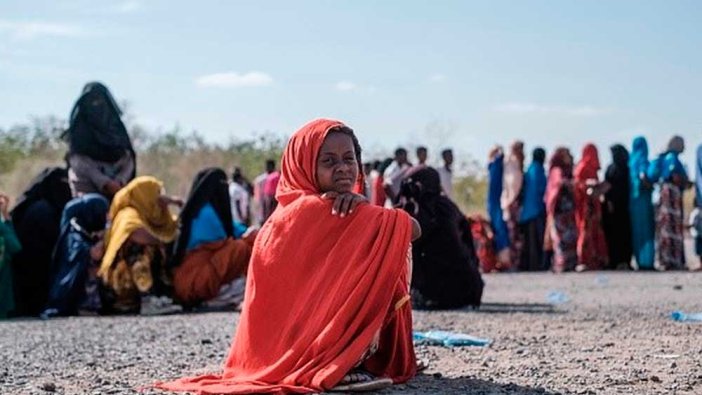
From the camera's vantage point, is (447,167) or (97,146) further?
(447,167)

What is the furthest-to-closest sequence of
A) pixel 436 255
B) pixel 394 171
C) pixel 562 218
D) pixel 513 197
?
pixel 513 197 → pixel 562 218 → pixel 394 171 → pixel 436 255

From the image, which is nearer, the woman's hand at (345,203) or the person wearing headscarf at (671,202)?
the woman's hand at (345,203)

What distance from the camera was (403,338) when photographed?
594 cm

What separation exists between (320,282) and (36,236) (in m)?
7.50

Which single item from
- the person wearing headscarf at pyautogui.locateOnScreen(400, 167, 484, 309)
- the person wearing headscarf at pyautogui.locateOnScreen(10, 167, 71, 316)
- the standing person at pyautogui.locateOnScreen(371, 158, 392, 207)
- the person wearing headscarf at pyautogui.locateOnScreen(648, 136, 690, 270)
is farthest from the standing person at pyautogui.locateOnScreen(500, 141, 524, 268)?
the person wearing headscarf at pyautogui.locateOnScreen(10, 167, 71, 316)

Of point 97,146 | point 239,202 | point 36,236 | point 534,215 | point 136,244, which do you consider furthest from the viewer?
point 239,202

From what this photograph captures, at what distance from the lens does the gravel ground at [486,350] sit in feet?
19.9

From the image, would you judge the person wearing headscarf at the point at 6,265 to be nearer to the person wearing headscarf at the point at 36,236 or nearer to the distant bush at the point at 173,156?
the person wearing headscarf at the point at 36,236

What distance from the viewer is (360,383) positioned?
5484 mm

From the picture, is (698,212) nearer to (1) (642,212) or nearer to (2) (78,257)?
(1) (642,212)

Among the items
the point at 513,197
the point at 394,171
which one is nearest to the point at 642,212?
the point at 513,197

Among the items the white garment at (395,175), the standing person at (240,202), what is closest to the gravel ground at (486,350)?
the white garment at (395,175)

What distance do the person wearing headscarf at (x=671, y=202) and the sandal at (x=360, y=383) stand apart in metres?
12.7

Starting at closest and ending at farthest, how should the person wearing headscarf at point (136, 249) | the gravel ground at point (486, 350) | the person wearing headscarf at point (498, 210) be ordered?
the gravel ground at point (486, 350) < the person wearing headscarf at point (136, 249) < the person wearing headscarf at point (498, 210)
